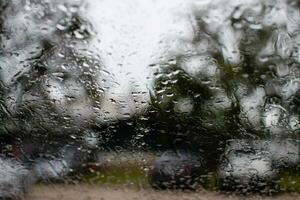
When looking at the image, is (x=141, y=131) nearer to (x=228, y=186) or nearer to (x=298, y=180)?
(x=228, y=186)

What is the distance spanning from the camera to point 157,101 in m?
2.53

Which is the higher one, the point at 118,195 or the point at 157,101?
the point at 157,101

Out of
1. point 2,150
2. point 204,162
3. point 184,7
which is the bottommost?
point 2,150

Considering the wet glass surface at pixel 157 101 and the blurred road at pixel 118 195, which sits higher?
the wet glass surface at pixel 157 101

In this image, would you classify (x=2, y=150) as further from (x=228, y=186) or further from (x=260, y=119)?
(x=260, y=119)

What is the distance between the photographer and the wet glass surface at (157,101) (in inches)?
98.1

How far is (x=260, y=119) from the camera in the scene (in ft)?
8.52

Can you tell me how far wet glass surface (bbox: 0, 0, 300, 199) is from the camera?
2492 mm

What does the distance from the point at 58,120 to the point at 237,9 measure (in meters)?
1.39

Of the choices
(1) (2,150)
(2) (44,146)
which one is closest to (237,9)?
(2) (44,146)

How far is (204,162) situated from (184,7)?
1.02 m

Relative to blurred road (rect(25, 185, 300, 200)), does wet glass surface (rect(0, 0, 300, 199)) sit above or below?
above

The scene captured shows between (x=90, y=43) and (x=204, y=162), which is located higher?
(x=90, y=43)

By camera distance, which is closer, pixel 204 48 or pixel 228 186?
pixel 228 186
